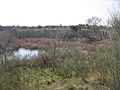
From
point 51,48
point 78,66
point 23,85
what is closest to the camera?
point 23,85

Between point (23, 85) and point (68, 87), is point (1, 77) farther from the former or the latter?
point (68, 87)

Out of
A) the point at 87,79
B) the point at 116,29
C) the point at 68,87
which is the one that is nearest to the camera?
the point at 116,29

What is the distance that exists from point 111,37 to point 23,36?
218 feet

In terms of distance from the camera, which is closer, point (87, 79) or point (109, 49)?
point (109, 49)

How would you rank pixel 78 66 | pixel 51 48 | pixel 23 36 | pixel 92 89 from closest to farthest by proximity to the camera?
pixel 92 89, pixel 78 66, pixel 51 48, pixel 23 36

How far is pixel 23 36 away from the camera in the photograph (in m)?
76.8

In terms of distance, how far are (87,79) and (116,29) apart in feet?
23.6

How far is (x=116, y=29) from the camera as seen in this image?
1103cm

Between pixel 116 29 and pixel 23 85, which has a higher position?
pixel 116 29

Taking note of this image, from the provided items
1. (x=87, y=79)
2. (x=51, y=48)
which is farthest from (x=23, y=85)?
(x=51, y=48)

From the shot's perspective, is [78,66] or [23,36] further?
[23,36]

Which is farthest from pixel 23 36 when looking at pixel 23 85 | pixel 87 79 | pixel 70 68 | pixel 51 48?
pixel 23 85

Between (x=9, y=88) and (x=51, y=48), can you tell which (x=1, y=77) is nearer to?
(x=9, y=88)

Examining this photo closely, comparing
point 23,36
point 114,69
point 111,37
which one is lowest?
point 23,36
